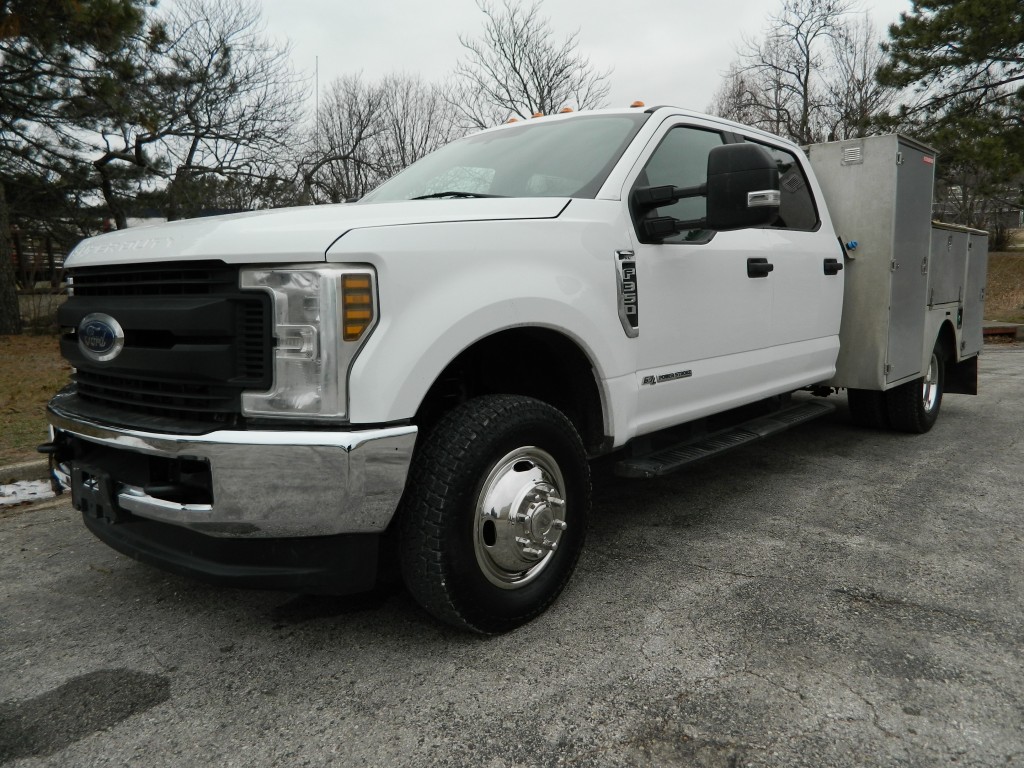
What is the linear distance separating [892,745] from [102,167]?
1609cm

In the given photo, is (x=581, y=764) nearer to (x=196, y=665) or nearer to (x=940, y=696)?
(x=940, y=696)

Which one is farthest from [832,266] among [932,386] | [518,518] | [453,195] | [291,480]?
[291,480]

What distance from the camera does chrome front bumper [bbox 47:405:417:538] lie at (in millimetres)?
2215

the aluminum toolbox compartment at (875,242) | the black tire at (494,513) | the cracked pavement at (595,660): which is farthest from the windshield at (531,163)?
the aluminum toolbox compartment at (875,242)

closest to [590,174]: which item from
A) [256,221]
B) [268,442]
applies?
[256,221]

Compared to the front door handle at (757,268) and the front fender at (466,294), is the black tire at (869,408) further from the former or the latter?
the front fender at (466,294)

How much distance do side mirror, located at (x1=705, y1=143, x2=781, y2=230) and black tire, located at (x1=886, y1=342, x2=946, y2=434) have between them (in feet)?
11.1

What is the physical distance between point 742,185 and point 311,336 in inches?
62.9

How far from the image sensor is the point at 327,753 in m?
2.09

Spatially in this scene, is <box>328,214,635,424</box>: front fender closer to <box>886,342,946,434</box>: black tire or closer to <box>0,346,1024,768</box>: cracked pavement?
<box>0,346,1024,768</box>: cracked pavement

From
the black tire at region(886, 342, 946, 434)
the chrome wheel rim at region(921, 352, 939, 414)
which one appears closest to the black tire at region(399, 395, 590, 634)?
the black tire at region(886, 342, 946, 434)

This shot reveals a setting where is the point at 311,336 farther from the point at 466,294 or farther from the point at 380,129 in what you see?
the point at 380,129

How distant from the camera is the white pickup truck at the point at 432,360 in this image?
226 centimetres

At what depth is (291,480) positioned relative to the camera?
2.22 metres
